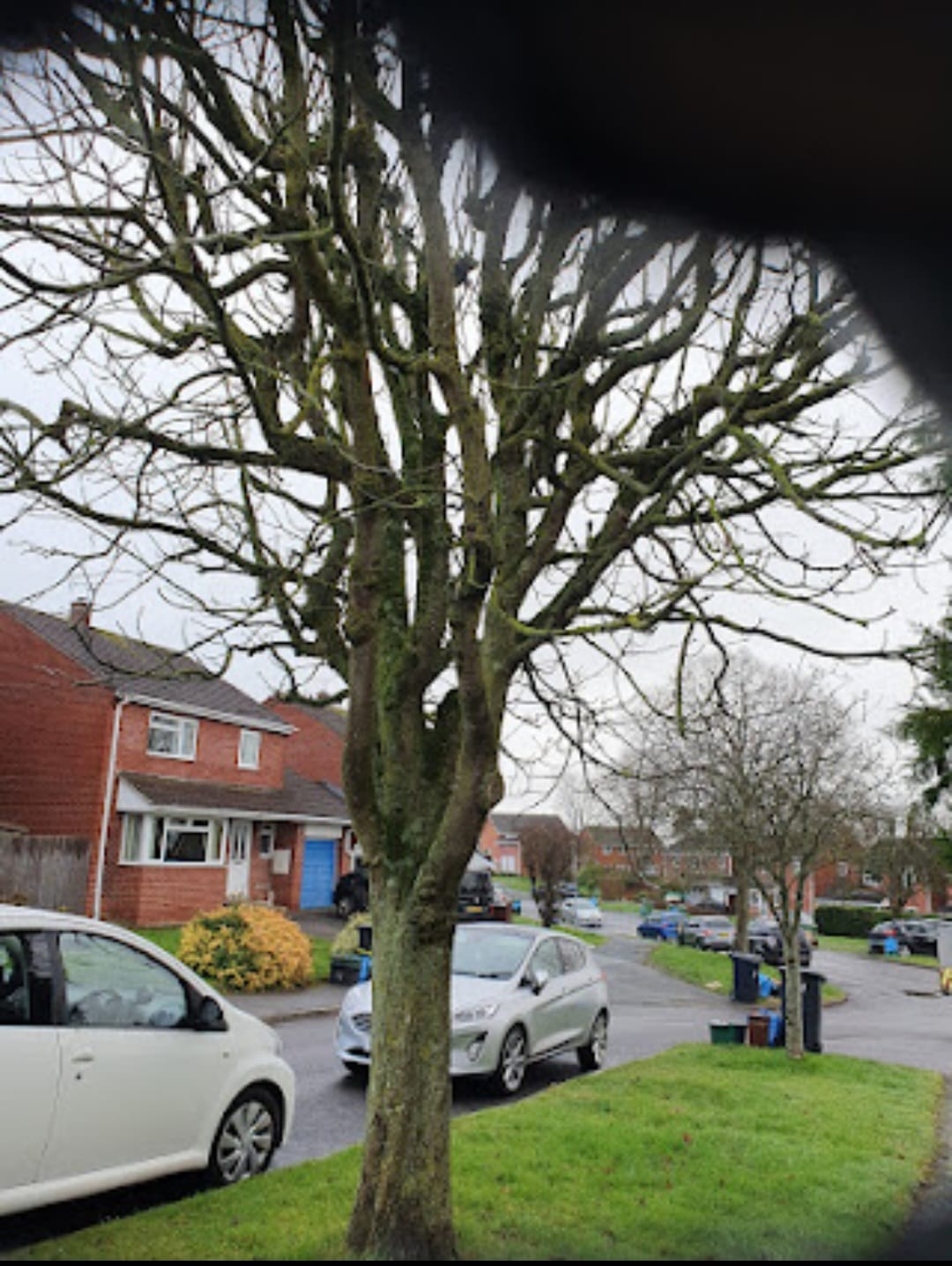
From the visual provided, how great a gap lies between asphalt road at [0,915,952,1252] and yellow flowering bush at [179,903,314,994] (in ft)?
6.94

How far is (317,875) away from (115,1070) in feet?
93.1

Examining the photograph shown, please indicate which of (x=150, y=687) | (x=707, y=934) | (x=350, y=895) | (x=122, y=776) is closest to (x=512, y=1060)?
(x=122, y=776)

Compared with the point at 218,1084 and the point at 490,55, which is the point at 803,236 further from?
the point at 218,1084

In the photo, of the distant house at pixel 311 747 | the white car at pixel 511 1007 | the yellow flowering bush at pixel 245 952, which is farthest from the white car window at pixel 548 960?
the distant house at pixel 311 747

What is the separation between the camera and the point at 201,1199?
541cm

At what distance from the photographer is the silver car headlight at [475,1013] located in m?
10.3

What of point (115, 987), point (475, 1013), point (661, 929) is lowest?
point (661, 929)

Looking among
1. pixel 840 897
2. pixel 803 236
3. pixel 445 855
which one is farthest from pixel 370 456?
pixel 840 897

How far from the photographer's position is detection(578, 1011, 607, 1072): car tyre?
40.5ft

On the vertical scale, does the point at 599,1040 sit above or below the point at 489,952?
below

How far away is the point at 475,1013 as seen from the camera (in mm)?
10453

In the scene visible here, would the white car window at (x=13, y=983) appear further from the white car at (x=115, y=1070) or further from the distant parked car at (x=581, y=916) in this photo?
the distant parked car at (x=581, y=916)

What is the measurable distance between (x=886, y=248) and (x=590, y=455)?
11.0 feet

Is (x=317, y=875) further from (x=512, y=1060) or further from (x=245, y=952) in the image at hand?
(x=512, y=1060)
